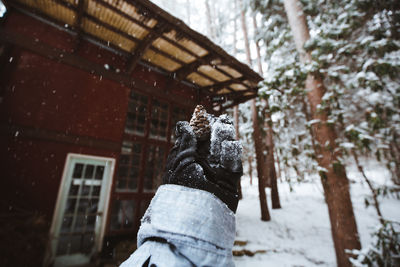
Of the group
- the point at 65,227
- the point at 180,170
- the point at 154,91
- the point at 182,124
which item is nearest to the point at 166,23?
the point at 154,91

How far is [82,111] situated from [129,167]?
2.38 m

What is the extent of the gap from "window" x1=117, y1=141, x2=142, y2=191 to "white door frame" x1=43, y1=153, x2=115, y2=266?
0.47 m

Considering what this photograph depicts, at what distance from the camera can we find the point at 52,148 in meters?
A: 4.95

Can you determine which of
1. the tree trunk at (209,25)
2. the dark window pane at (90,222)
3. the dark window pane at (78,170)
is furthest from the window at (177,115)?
the tree trunk at (209,25)

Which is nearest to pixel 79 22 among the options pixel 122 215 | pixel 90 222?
pixel 90 222

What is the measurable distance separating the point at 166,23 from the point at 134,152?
4413mm

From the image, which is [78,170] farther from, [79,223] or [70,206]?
[79,223]

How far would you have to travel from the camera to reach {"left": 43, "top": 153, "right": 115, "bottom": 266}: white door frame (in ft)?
15.3

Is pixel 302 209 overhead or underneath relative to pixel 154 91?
underneath

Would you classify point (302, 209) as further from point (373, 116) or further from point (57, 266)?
point (57, 266)

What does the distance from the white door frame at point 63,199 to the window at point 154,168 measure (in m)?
1.40

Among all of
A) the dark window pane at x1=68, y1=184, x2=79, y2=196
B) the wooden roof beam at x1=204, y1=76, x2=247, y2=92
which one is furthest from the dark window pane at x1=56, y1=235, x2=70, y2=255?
the wooden roof beam at x1=204, y1=76, x2=247, y2=92

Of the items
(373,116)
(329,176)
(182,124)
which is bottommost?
(329,176)

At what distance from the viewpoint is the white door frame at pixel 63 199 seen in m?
4.67
